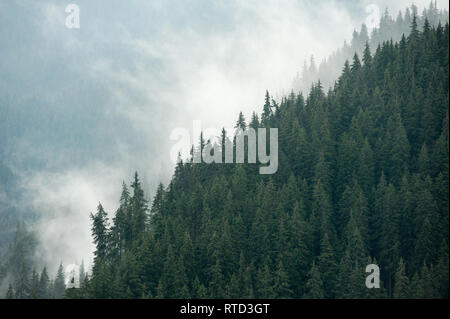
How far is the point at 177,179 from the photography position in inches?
4099

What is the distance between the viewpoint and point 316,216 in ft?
262

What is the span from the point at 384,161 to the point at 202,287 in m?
38.7

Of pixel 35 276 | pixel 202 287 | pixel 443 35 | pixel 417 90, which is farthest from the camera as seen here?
pixel 35 276

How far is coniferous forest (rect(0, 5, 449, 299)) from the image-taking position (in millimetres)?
69562

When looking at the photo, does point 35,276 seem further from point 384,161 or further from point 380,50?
point 380,50

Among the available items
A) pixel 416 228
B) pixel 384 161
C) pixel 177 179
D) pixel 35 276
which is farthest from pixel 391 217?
pixel 35 276

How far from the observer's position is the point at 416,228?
239 feet

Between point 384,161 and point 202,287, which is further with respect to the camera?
point 384,161

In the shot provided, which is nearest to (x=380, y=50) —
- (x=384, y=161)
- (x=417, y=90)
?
(x=417, y=90)

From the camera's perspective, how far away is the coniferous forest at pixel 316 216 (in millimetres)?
69562

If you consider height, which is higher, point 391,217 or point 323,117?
point 323,117
